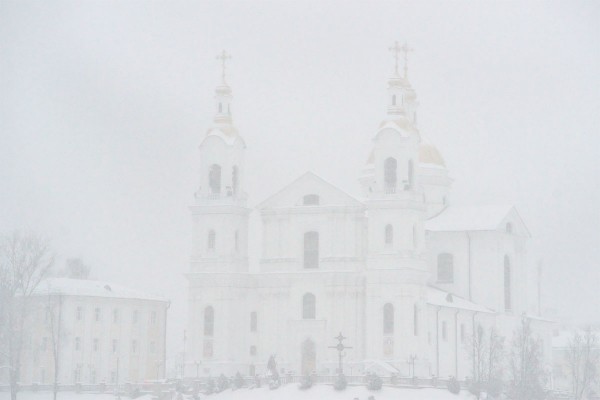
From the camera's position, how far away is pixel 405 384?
66750 millimetres

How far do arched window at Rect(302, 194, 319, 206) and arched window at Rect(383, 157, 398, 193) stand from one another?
4346 mm

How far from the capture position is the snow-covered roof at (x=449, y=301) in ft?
261

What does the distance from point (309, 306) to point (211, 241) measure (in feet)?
21.9

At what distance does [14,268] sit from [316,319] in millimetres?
16793

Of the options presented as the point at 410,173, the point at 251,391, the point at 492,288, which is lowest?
the point at 251,391

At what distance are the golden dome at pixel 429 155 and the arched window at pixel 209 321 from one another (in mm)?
20284

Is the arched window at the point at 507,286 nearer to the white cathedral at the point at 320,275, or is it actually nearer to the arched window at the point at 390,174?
the white cathedral at the point at 320,275

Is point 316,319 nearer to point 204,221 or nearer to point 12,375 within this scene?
point 204,221

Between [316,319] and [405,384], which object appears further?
[316,319]

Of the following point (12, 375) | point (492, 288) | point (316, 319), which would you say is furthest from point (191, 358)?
point (492, 288)

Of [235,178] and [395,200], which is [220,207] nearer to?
[235,178]

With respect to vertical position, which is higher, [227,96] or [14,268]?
[227,96]

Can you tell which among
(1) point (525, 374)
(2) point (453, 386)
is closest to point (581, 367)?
(1) point (525, 374)

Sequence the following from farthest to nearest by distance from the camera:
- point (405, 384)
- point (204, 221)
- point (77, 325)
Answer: point (77, 325) < point (204, 221) < point (405, 384)
